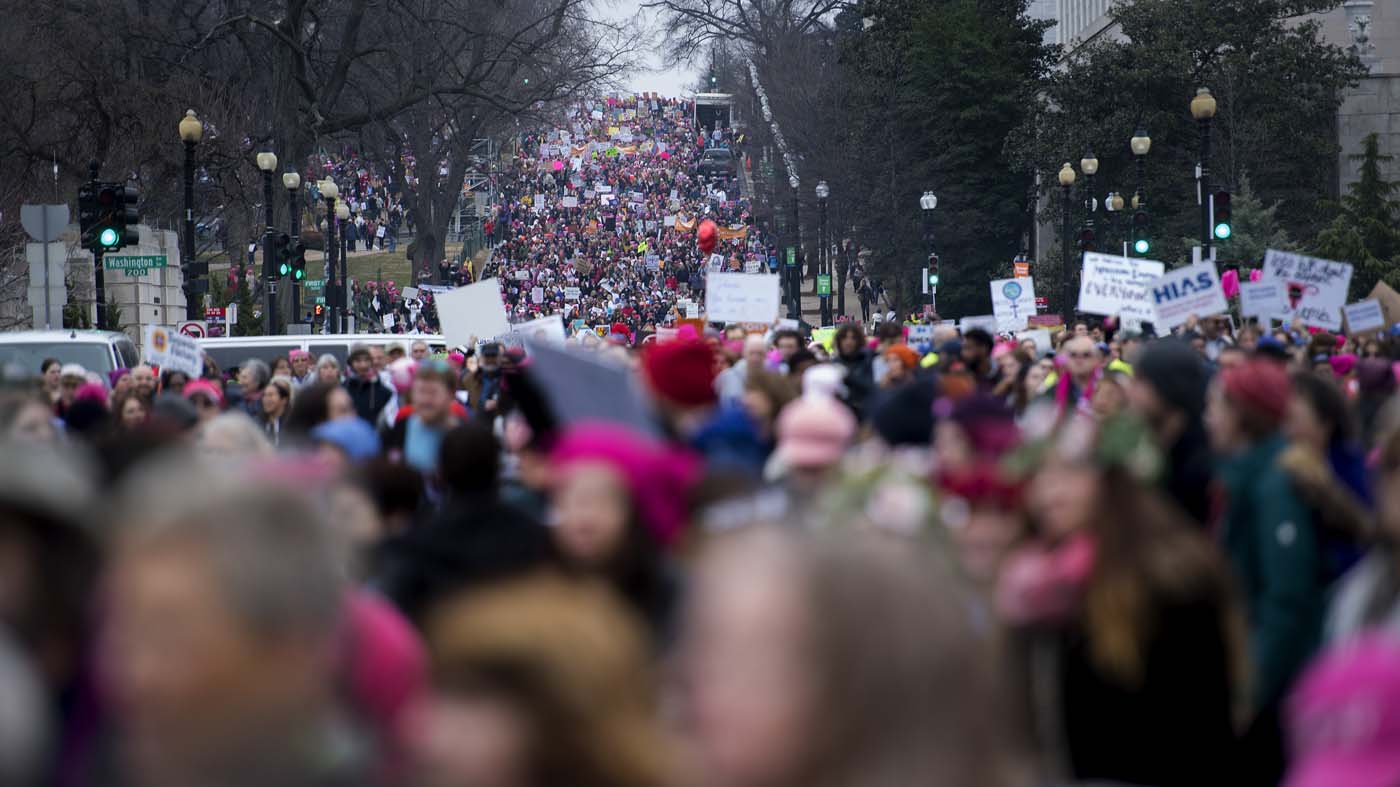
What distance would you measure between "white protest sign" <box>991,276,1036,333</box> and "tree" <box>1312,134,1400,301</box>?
20402 mm

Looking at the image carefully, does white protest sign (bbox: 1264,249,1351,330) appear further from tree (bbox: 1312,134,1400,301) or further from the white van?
tree (bbox: 1312,134,1400,301)

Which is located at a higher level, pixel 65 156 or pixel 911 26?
pixel 911 26

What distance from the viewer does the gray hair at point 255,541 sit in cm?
239

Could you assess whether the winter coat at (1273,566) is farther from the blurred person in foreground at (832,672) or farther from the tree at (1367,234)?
the tree at (1367,234)

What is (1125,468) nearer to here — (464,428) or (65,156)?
(464,428)

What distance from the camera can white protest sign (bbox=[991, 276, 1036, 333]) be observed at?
2903 cm

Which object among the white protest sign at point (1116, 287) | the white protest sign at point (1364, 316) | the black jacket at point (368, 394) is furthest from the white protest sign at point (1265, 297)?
the black jacket at point (368, 394)

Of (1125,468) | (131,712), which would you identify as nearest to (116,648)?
(131,712)

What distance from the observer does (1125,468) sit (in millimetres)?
4812

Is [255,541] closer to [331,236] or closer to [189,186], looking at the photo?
[189,186]

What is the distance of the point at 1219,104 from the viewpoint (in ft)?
184

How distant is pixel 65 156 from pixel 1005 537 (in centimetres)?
3909

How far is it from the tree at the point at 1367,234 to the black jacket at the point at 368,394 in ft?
115

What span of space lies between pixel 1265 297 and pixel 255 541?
725 inches
